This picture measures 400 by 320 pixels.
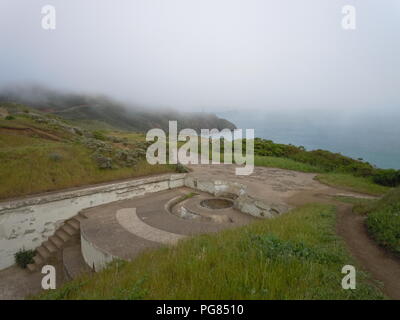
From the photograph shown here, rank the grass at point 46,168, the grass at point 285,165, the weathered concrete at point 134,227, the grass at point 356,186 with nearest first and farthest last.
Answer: the weathered concrete at point 134,227, the grass at point 46,168, the grass at point 356,186, the grass at point 285,165

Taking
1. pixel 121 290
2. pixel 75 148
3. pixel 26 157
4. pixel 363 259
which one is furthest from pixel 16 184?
pixel 363 259

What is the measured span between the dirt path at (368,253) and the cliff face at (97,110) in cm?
5489

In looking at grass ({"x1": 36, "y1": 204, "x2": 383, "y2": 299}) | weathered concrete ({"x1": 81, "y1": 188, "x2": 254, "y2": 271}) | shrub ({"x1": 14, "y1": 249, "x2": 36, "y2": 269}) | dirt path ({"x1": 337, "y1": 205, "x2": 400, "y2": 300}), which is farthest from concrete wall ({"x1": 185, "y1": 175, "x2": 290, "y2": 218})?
shrub ({"x1": 14, "y1": 249, "x2": 36, "y2": 269})

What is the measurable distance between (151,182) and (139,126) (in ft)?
187

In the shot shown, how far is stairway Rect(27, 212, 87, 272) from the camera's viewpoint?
6977mm

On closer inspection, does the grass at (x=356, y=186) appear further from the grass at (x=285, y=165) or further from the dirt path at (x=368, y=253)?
the dirt path at (x=368, y=253)

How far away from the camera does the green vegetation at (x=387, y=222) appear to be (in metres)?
4.34

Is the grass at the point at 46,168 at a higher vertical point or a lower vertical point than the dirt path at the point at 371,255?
higher

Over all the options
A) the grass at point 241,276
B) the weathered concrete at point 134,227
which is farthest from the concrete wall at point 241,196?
the grass at point 241,276

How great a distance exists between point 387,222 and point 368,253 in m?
1.26

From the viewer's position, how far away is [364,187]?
37.8 ft

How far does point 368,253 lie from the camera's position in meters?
4.21

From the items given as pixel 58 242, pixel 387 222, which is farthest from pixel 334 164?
pixel 58 242
